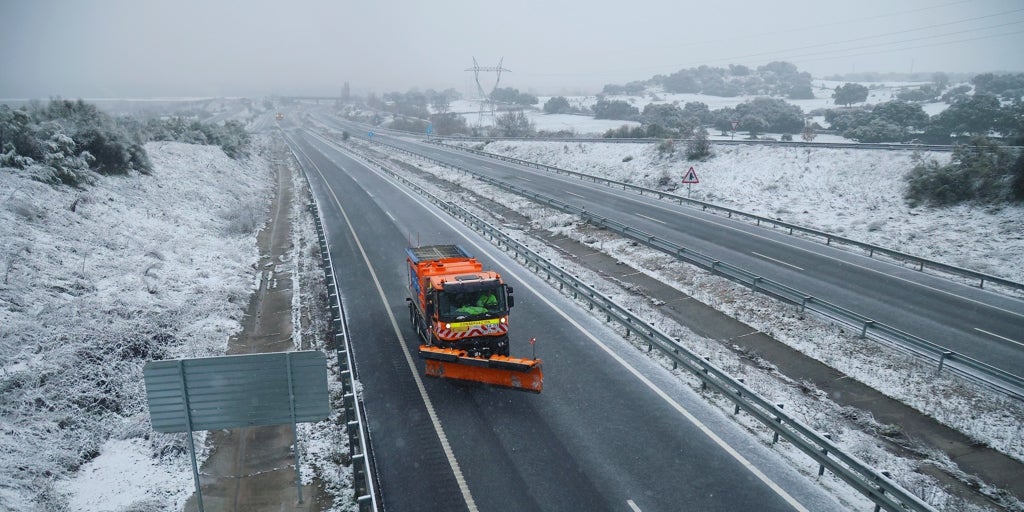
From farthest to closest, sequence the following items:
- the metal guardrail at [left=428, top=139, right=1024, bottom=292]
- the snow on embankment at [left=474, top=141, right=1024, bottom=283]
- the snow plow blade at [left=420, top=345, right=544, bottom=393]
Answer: the snow on embankment at [left=474, top=141, right=1024, bottom=283] → the metal guardrail at [left=428, top=139, right=1024, bottom=292] → the snow plow blade at [left=420, top=345, right=544, bottom=393]

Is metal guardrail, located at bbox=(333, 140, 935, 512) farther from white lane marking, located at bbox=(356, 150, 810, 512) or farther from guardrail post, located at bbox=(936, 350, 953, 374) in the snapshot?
guardrail post, located at bbox=(936, 350, 953, 374)

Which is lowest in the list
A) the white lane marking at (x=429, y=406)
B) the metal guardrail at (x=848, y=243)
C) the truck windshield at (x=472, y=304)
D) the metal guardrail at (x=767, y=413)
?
the white lane marking at (x=429, y=406)

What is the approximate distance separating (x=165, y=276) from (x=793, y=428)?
2193cm

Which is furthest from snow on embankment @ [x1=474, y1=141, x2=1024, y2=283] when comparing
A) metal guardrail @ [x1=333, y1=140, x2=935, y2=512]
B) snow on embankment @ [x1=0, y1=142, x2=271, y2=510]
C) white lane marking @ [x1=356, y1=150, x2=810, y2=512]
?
snow on embankment @ [x1=0, y1=142, x2=271, y2=510]

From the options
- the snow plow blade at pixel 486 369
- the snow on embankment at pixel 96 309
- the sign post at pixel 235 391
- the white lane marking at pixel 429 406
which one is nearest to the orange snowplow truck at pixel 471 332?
the snow plow blade at pixel 486 369

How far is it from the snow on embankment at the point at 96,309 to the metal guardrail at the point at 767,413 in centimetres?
1237

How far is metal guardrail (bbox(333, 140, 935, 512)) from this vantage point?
367 inches

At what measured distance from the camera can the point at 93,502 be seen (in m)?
9.77

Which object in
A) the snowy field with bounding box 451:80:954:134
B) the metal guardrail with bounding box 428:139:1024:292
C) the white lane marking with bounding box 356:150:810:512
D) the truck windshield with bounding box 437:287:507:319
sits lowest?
the white lane marking with bounding box 356:150:810:512

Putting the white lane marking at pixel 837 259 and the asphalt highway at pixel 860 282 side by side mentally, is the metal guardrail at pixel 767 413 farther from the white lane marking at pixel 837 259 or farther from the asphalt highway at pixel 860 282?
the white lane marking at pixel 837 259

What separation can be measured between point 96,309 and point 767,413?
18.9m

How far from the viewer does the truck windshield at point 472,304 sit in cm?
1409

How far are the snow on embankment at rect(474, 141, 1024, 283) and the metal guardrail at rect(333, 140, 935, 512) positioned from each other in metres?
17.2

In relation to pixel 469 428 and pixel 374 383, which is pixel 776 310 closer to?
pixel 469 428
